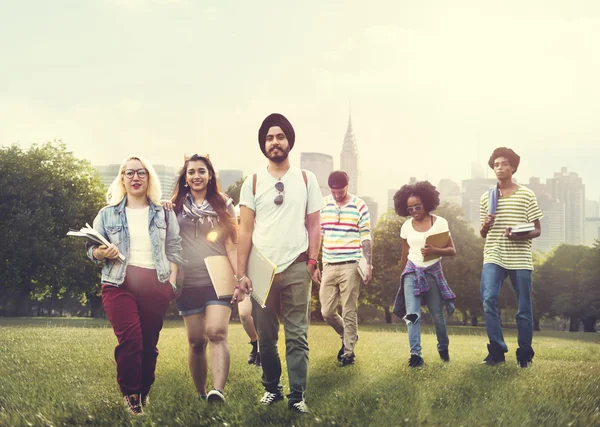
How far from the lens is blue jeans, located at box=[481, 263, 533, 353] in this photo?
950 cm

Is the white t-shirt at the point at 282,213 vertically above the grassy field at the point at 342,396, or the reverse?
the white t-shirt at the point at 282,213

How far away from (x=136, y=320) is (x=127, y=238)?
820 millimetres

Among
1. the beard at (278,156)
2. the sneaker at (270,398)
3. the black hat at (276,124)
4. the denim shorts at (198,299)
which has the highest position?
the black hat at (276,124)

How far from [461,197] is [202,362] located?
434 feet

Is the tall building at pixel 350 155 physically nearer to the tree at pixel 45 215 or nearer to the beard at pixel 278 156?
the tree at pixel 45 215

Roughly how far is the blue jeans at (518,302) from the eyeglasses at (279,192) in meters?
4.14

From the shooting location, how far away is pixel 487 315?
9.62 metres

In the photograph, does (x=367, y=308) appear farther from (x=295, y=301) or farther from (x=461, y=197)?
(x=461, y=197)

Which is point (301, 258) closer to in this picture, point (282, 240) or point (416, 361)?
point (282, 240)

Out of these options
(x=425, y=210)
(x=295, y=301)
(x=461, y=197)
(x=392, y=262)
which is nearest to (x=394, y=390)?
(x=295, y=301)

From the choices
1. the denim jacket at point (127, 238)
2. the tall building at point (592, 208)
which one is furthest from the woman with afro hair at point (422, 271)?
the tall building at point (592, 208)

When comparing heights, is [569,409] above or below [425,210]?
below

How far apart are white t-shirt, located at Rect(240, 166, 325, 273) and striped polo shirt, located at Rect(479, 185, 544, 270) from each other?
3.87m

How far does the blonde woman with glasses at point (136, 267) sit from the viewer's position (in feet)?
21.5
